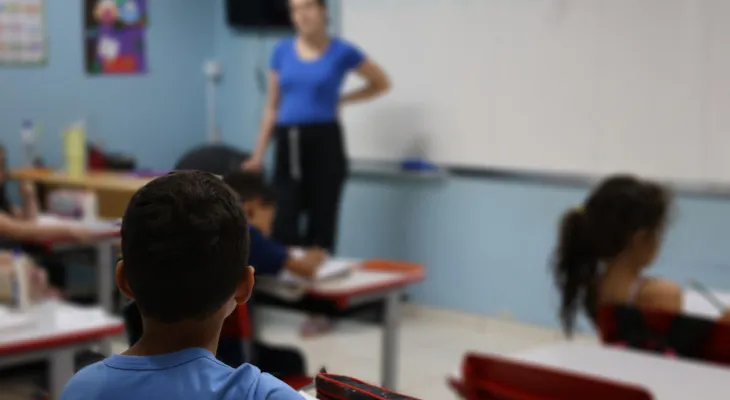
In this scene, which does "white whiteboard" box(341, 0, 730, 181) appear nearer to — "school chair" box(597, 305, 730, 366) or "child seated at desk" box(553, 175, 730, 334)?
"child seated at desk" box(553, 175, 730, 334)

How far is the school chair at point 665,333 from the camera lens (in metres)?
2.13

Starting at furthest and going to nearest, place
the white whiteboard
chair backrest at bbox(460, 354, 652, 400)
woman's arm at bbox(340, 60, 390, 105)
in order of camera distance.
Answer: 1. woman's arm at bbox(340, 60, 390, 105)
2. the white whiteboard
3. chair backrest at bbox(460, 354, 652, 400)

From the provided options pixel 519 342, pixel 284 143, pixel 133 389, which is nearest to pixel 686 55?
pixel 519 342

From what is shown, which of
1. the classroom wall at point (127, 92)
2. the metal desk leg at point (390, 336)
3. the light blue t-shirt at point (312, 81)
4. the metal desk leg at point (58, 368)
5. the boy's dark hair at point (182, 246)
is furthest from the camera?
the classroom wall at point (127, 92)

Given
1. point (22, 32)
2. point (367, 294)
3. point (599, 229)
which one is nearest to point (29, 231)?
point (367, 294)

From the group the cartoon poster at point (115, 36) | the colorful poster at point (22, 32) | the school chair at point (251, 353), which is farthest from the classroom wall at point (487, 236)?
the school chair at point (251, 353)

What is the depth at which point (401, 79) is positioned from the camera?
17.5ft

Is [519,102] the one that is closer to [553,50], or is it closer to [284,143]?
[553,50]

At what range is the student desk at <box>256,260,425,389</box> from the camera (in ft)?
9.84

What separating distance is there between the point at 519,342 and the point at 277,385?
13.6 ft

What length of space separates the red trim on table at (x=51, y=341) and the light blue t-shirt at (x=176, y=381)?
4.30 ft

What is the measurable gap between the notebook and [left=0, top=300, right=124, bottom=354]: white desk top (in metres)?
0.63

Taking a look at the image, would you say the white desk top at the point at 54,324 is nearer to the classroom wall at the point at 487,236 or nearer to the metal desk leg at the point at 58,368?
the metal desk leg at the point at 58,368

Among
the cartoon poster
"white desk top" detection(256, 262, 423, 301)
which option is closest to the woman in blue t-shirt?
the cartoon poster
